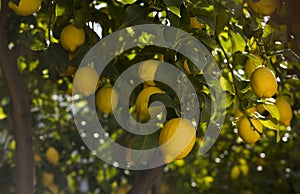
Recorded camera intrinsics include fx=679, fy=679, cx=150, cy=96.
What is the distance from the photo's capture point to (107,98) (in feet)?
3.82

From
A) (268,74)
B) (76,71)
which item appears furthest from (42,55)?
(268,74)

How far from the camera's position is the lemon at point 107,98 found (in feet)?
3.77

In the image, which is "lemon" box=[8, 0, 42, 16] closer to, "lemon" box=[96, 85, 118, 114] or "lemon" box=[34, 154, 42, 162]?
"lemon" box=[96, 85, 118, 114]

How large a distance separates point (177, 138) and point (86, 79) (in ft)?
0.68

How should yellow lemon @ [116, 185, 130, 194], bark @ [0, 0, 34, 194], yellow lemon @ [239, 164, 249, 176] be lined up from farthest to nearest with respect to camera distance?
yellow lemon @ [239, 164, 249, 176] < yellow lemon @ [116, 185, 130, 194] < bark @ [0, 0, 34, 194]

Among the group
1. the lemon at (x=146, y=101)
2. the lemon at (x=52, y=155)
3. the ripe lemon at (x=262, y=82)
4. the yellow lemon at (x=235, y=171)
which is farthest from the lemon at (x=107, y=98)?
the yellow lemon at (x=235, y=171)

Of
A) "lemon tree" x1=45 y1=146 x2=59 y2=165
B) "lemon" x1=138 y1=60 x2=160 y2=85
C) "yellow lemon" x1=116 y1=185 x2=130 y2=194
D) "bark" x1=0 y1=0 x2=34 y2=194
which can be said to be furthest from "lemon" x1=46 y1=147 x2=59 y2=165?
"lemon" x1=138 y1=60 x2=160 y2=85

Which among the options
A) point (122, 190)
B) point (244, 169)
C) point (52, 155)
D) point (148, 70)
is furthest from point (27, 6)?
point (244, 169)

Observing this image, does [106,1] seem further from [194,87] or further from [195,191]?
[195,191]

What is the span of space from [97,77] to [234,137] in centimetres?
94

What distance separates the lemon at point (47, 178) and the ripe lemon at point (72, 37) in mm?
694

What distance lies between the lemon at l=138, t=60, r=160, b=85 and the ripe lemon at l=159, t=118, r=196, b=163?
10 cm

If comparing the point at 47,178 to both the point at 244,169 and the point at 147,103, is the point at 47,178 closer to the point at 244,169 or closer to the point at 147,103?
the point at 244,169

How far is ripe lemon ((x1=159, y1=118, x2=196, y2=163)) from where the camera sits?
0.96 m
